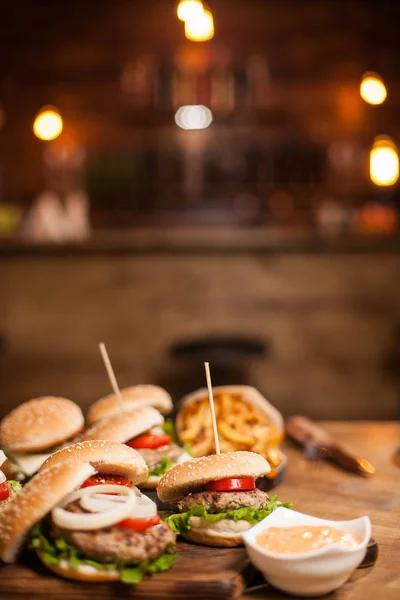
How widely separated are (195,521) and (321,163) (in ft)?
25.3

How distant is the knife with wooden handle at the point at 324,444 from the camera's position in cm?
253

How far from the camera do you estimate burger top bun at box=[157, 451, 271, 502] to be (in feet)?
6.27

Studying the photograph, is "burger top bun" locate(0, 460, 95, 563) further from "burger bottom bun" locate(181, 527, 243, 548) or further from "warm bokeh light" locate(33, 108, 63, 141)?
"warm bokeh light" locate(33, 108, 63, 141)

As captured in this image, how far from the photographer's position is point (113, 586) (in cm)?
160

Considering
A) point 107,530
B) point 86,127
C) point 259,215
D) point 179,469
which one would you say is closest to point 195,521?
point 179,469

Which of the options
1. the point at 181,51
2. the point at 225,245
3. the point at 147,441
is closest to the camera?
the point at 147,441

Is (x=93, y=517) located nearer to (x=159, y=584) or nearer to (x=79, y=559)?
(x=79, y=559)

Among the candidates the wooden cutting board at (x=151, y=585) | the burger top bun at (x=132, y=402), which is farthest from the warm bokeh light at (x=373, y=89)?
the wooden cutting board at (x=151, y=585)

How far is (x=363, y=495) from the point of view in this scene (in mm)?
2295

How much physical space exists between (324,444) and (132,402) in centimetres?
74

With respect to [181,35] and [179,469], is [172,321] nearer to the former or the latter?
[179,469]

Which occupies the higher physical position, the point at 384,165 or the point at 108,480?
the point at 384,165

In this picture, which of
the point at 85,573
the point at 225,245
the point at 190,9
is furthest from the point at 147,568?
the point at 225,245

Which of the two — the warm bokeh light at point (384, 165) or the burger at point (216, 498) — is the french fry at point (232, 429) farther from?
the warm bokeh light at point (384, 165)
